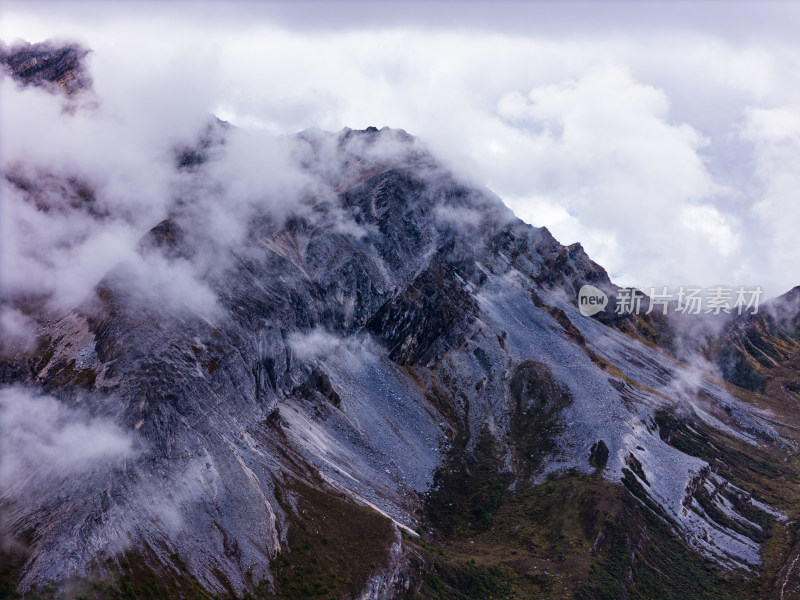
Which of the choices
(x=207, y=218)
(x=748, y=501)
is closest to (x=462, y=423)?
(x=748, y=501)

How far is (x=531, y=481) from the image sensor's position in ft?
566

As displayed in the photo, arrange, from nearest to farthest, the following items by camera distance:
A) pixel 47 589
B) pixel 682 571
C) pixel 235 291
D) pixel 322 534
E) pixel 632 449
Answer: pixel 47 589 < pixel 322 534 < pixel 682 571 < pixel 235 291 < pixel 632 449

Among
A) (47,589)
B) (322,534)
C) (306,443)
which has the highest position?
(306,443)

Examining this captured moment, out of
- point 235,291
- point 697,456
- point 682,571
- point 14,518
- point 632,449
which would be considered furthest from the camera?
point 697,456

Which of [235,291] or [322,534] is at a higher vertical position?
[235,291]

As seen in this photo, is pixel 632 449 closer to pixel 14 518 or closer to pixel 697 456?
pixel 697 456

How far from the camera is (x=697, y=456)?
195 metres

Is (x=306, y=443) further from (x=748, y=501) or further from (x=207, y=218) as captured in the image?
A: (x=748, y=501)

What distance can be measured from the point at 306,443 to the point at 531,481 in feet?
223

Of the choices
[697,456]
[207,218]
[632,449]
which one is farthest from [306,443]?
[697,456]


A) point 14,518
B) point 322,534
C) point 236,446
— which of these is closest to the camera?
point 14,518

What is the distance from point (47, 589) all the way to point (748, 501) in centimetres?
18658

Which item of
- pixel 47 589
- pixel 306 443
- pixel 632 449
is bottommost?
pixel 47 589

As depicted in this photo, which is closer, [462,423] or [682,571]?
[682,571]
